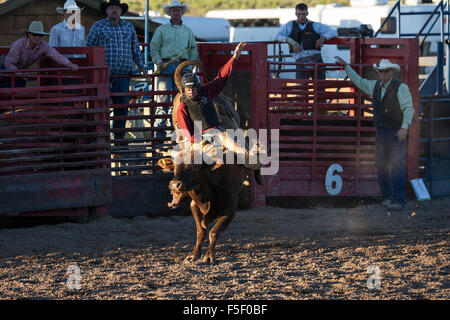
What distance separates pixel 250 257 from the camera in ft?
24.5

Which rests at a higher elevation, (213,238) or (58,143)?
(58,143)

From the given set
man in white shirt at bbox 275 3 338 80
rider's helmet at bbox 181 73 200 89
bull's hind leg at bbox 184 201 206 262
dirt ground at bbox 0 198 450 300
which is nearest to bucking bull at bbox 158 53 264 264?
bull's hind leg at bbox 184 201 206 262

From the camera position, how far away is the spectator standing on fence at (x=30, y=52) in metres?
8.80

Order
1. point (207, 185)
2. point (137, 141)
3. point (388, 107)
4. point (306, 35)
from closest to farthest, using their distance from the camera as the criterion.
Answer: point (207, 185) → point (137, 141) → point (388, 107) → point (306, 35)

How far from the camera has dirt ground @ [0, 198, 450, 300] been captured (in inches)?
243

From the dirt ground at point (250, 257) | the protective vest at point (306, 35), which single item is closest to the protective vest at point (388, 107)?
the dirt ground at point (250, 257)

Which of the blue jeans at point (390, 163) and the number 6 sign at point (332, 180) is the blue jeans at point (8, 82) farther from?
the blue jeans at point (390, 163)

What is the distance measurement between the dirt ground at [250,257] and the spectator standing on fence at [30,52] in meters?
1.73

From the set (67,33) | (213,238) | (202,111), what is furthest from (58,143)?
(213,238)

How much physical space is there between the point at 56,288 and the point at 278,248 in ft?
7.96

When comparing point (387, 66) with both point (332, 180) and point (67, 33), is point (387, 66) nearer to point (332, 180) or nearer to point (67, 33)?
point (332, 180)

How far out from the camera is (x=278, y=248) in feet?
26.0

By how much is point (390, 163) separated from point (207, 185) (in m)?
3.60

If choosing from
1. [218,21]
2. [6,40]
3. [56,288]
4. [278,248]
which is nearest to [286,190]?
[278,248]
